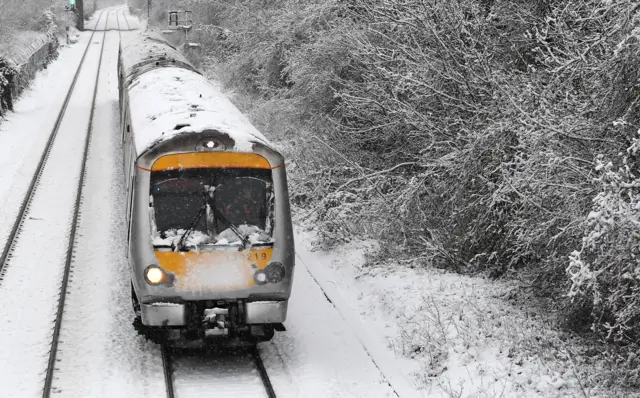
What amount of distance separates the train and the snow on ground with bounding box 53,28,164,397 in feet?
1.84

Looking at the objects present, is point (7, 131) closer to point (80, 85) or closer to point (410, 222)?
point (80, 85)

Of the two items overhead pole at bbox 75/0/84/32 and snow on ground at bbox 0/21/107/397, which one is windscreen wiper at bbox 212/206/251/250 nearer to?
snow on ground at bbox 0/21/107/397

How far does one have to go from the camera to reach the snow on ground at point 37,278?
28.4ft

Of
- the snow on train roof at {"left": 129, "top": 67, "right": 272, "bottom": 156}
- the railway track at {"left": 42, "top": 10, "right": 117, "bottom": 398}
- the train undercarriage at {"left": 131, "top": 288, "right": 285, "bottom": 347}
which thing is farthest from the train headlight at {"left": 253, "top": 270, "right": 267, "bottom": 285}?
the railway track at {"left": 42, "top": 10, "right": 117, "bottom": 398}

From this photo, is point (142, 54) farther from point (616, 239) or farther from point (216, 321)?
point (616, 239)

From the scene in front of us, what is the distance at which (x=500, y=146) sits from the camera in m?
9.88

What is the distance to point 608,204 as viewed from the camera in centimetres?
657

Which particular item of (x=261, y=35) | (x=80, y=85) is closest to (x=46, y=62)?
(x=80, y=85)

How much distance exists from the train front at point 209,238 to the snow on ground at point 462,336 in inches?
79.1

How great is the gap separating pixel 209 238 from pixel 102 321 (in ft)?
8.86

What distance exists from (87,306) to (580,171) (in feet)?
22.7

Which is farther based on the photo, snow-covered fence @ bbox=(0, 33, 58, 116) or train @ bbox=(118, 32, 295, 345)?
snow-covered fence @ bbox=(0, 33, 58, 116)

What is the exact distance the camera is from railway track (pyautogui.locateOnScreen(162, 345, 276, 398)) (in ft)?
27.2

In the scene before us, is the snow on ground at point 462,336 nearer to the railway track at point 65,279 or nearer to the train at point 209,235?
the train at point 209,235
